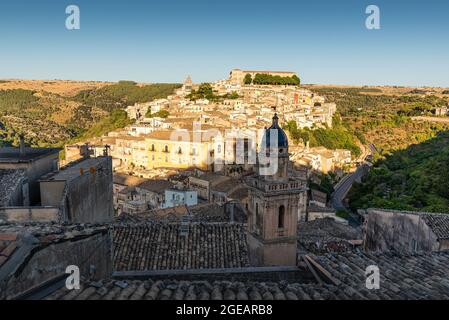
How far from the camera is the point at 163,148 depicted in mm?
41875

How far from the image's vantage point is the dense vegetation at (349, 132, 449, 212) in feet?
93.5

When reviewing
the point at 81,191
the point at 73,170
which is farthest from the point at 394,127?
the point at 81,191

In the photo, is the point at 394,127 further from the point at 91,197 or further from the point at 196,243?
the point at 91,197

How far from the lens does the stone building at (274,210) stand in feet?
35.5

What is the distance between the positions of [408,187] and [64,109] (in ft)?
231

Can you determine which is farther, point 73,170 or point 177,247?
point 177,247

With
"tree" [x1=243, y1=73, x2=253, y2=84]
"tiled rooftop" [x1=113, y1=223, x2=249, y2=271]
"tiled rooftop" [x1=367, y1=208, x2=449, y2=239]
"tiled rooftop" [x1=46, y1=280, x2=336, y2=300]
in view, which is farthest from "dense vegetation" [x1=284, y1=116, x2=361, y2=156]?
"tiled rooftop" [x1=46, y1=280, x2=336, y2=300]

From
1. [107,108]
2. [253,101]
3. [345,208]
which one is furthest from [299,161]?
[107,108]

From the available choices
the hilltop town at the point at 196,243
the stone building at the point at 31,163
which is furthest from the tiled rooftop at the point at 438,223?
the stone building at the point at 31,163

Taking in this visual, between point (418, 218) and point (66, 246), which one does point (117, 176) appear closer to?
point (418, 218)

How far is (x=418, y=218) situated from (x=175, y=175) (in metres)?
24.6

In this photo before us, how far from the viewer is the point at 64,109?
8712cm

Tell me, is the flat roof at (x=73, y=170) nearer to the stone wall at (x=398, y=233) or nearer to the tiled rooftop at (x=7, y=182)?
the tiled rooftop at (x=7, y=182)

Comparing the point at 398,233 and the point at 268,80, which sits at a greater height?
the point at 268,80
